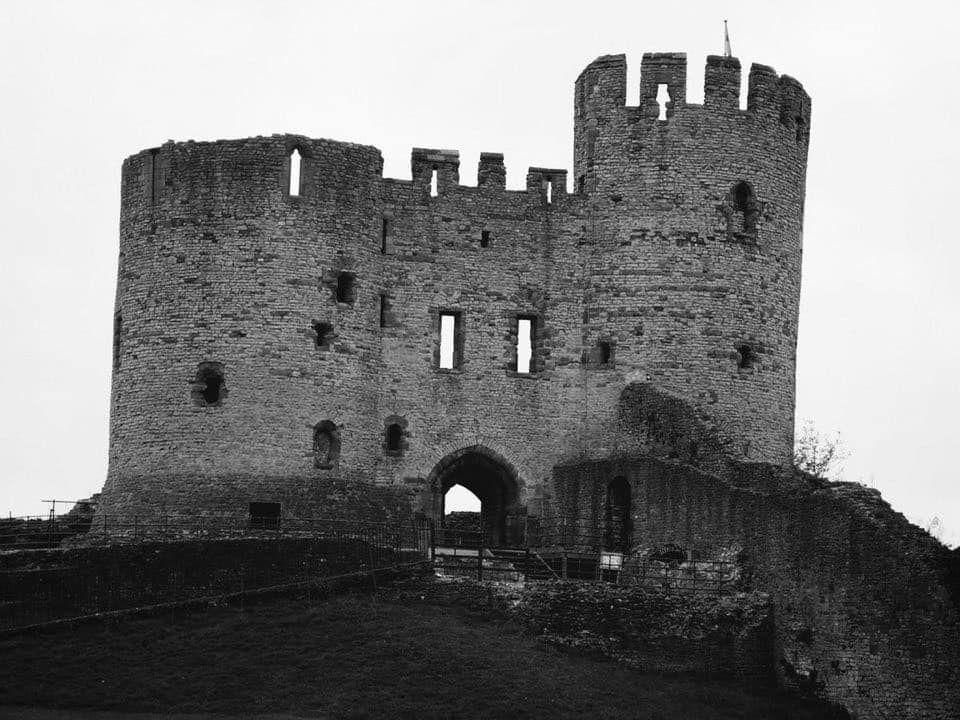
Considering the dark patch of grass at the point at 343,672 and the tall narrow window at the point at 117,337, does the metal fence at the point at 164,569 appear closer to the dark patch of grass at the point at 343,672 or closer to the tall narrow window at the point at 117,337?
the dark patch of grass at the point at 343,672

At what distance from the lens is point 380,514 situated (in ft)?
169

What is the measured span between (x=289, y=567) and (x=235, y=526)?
14.1ft

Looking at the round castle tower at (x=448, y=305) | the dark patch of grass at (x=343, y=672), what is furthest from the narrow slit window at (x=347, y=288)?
the dark patch of grass at (x=343, y=672)

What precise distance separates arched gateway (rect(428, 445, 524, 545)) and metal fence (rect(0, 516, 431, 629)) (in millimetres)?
4623

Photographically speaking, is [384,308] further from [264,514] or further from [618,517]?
[618,517]

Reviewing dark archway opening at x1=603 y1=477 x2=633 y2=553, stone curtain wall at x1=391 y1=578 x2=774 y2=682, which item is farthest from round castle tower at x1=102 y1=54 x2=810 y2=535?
stone curtain wall at x1=391 y1=578 x2=774 y2=682

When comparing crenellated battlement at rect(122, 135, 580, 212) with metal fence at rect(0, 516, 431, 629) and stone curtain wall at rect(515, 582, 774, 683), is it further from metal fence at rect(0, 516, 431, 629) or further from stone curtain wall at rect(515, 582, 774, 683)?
stone curtain wall at rect(515, 582, 774, 683)

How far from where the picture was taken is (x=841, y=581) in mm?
44188

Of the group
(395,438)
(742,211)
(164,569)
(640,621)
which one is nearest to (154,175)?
(395,438)

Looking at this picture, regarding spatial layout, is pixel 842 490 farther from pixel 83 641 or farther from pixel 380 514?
pixel 83 641

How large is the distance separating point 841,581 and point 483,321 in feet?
40.2

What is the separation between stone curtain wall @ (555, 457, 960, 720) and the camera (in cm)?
4222

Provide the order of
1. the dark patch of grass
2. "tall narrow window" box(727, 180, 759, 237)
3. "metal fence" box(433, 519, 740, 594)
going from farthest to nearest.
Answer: "tall narrow window" box(727, 180, 759, 237), "metal fence" box(433, 519, 740, 594), the dark patch of grass

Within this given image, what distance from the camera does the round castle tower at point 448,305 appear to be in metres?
51.1
